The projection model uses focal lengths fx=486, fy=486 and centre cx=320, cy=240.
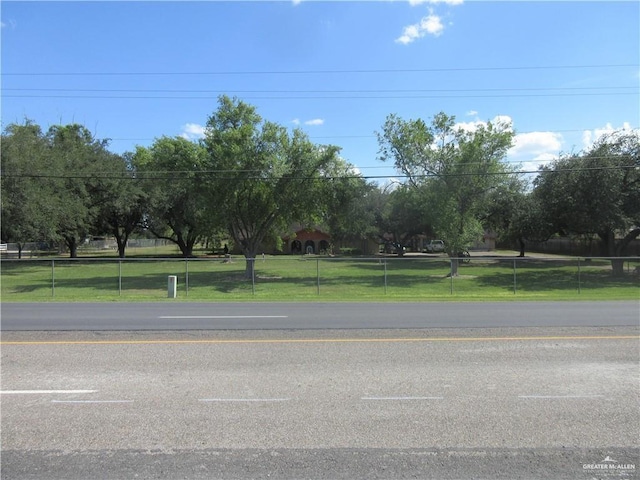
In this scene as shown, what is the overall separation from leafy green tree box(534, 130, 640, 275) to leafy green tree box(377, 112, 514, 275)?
3769 millimetres

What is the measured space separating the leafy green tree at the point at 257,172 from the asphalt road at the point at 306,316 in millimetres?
14491

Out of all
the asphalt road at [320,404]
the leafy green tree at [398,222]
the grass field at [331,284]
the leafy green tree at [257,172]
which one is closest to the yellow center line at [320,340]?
the asphalt road at [320,404]

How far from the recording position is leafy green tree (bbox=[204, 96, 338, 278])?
29.0 metres

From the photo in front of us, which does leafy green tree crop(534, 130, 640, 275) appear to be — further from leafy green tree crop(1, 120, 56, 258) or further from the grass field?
leafy green tree crop(1, 120, 56, 258)

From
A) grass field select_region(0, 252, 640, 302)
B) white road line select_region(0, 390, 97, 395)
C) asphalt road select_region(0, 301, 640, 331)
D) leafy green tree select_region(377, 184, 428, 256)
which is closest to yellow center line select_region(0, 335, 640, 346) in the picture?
asphalt road select_region(0, 301, 640, 331)

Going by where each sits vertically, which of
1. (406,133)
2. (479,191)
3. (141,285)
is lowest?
(141,285)

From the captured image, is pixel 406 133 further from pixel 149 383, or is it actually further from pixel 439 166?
pixel 149 383

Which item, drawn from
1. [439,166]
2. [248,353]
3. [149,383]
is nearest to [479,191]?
[439,166]

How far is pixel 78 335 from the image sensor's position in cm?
967

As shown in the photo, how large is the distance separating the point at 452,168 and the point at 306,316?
22.1 meters

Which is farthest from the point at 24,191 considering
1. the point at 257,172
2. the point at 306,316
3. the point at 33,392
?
the point at 33,392

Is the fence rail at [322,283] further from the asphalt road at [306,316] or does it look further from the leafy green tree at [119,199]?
the leafy green tree at [119,199]

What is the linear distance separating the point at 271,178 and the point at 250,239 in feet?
16.6

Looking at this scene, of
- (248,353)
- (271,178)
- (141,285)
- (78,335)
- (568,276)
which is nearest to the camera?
(248,353)
